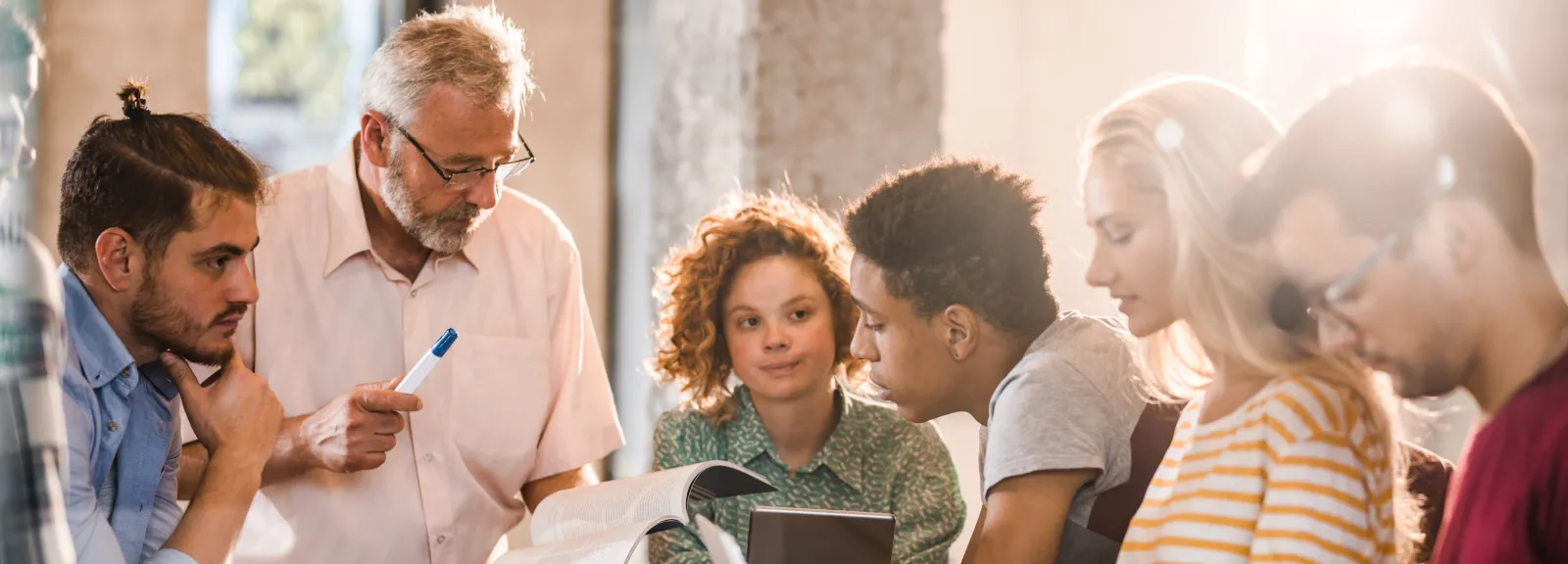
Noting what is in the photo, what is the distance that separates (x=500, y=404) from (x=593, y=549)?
0.62m

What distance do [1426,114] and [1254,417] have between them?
27 centimetres

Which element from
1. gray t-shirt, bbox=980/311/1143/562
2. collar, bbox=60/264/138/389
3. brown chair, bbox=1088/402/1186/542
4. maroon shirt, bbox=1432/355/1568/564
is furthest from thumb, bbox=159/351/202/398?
maroon shirt, bbox=1432/355/1568/564

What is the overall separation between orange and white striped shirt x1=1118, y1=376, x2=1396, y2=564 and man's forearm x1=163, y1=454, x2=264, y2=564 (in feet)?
3.13

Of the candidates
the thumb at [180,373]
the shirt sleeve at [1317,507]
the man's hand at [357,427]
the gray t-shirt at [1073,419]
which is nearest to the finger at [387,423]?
the man's hand at [357,427]

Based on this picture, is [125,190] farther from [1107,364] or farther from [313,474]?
[1107,364]

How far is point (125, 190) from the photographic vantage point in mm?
1312

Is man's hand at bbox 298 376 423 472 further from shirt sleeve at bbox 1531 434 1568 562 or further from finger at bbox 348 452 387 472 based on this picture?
shirt sleeve at bbox 1531 434 1568 562

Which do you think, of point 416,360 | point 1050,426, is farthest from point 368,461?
point 1050,426

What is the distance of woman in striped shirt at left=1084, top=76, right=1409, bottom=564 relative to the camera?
1003 mm

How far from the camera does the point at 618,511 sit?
4.43 ft

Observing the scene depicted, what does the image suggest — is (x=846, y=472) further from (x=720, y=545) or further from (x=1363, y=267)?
(x=1363, y=267)

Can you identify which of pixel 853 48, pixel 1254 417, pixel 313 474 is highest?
pixel 853 48

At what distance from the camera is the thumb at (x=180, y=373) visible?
4.60ft

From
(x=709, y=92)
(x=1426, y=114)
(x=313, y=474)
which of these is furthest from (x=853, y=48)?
(x=1426, y=114)
